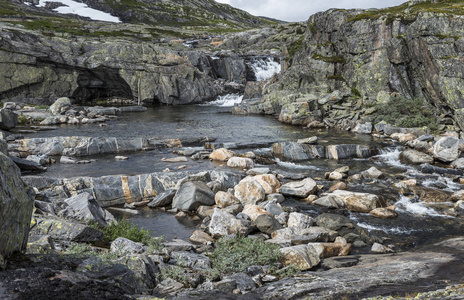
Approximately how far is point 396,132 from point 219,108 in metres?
31.7

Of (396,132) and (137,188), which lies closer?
(137,188)

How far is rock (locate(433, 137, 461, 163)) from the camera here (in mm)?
25844

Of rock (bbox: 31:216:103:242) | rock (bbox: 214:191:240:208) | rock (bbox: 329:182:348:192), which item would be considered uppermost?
rock (bbox: 31:216:103:242)

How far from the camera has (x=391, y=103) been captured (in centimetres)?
4106

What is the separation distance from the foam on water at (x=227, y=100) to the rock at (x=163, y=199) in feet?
158

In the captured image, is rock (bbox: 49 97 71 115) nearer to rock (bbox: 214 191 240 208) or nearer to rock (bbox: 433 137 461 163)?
rock (bbox: 214 191 240 208)

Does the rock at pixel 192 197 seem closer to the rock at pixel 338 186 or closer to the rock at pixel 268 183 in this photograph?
the rock at pixel 268 183

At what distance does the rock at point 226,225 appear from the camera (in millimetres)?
13946

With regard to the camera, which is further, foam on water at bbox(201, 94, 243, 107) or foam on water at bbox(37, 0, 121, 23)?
foam on water at bbox(37, 0, 121, 23)

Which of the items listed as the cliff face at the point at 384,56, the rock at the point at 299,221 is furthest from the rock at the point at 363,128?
the rock at the point at 299,221

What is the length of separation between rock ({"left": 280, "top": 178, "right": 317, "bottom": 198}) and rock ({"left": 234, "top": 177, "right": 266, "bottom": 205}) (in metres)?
1.86

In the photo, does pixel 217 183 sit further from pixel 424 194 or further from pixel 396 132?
pixel 396 132

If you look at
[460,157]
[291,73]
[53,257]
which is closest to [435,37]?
[460,157]

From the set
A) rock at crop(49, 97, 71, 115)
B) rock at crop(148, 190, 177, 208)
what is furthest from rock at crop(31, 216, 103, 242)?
rock at crop(49, 97, 71, 115)
